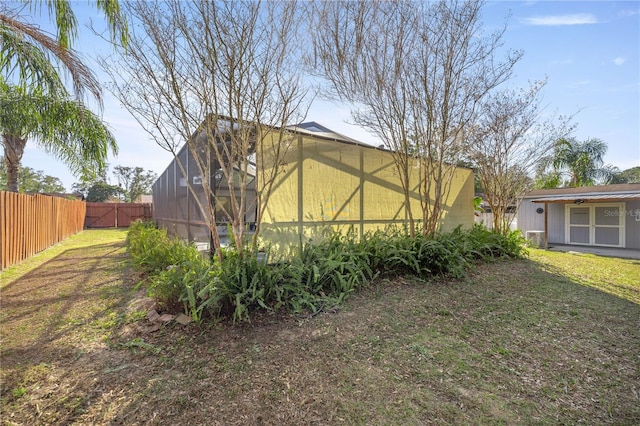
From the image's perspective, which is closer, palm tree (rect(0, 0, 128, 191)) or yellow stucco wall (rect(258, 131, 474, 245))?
palm tree (rect(0, 0, 128, 191))

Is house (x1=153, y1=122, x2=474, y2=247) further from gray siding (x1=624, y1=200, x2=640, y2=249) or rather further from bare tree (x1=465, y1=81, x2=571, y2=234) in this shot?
gray siding (x1=624, y1=200, x2=640, y2=249)

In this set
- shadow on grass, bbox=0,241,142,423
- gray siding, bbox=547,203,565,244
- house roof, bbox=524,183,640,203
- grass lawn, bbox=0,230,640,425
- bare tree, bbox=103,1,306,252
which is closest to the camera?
grass lawn, bbox=0,230,640,425

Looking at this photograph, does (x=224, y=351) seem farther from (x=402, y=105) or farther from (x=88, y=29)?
(x=402, y=105)

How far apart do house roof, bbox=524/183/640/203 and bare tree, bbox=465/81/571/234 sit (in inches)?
144

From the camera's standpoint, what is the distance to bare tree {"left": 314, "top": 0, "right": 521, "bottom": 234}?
4.96 m

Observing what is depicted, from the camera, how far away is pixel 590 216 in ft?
37.1

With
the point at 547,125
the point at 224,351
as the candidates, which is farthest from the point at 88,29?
the point at 547,125

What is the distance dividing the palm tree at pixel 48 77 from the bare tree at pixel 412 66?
316 cm

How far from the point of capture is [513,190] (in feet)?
27.0

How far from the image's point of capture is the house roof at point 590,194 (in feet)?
32.4

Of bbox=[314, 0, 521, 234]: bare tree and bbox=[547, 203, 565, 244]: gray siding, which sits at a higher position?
bbox=[314, 0, 521, 234]: bare tree

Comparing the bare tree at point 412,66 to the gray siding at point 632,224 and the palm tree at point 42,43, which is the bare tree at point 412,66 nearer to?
the palm tree at point 42,43

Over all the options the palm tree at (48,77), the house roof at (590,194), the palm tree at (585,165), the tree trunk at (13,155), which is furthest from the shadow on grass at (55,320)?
the palm tree at (585,165)

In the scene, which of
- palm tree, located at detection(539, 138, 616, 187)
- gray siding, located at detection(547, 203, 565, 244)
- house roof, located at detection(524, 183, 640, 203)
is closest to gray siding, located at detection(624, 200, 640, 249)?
house roof, located at detection(524, 183, 640, 203)
